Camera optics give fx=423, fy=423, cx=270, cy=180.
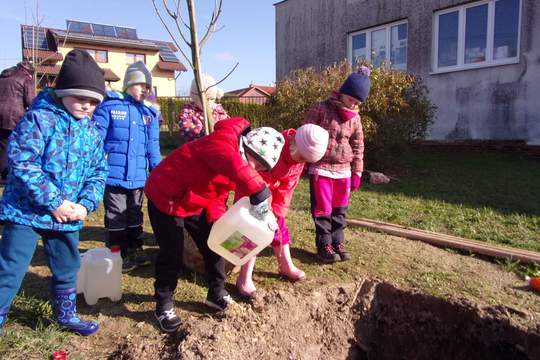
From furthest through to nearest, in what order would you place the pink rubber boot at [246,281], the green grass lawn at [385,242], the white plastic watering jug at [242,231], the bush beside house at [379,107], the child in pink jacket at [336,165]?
the bush beside house at [379,107] < the child in pink jacket at [336,165] < the pink rubber boot at [246,281] < the green grass lawn at [385,242] < the white plastic watering jug at [242,231]

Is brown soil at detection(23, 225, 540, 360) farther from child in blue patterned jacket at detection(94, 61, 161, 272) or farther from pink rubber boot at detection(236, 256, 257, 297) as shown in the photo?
child in blue patterned jacket at detection(94, 61, 161, 272)

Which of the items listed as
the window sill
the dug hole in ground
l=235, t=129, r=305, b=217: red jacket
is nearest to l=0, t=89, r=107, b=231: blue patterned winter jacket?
the dug hole in ground

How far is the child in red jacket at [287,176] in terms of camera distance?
2643 mm

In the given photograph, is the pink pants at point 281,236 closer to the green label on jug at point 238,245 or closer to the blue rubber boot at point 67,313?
the green label on jug at point 238,245

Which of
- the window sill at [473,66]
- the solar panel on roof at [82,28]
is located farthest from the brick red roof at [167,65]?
the window sill at [473,66]

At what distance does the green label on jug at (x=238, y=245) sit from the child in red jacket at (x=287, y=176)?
480mm

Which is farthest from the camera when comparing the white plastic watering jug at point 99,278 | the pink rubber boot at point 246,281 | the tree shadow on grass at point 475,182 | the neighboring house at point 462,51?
the neighboring house at point 462,51

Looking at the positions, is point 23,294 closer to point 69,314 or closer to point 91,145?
point 69,314

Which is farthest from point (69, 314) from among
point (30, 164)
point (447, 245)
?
point (447, 245)

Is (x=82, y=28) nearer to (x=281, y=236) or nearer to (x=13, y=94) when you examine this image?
(x=13, y=94)

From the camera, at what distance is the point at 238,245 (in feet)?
8.02

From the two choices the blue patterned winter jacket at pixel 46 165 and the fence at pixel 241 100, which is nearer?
the blue patterned winter jacket at pixel 46 165

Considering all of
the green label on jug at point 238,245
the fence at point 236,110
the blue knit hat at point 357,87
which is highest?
the fence at point 236,110

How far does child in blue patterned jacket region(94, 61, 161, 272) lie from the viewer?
10.9ft
